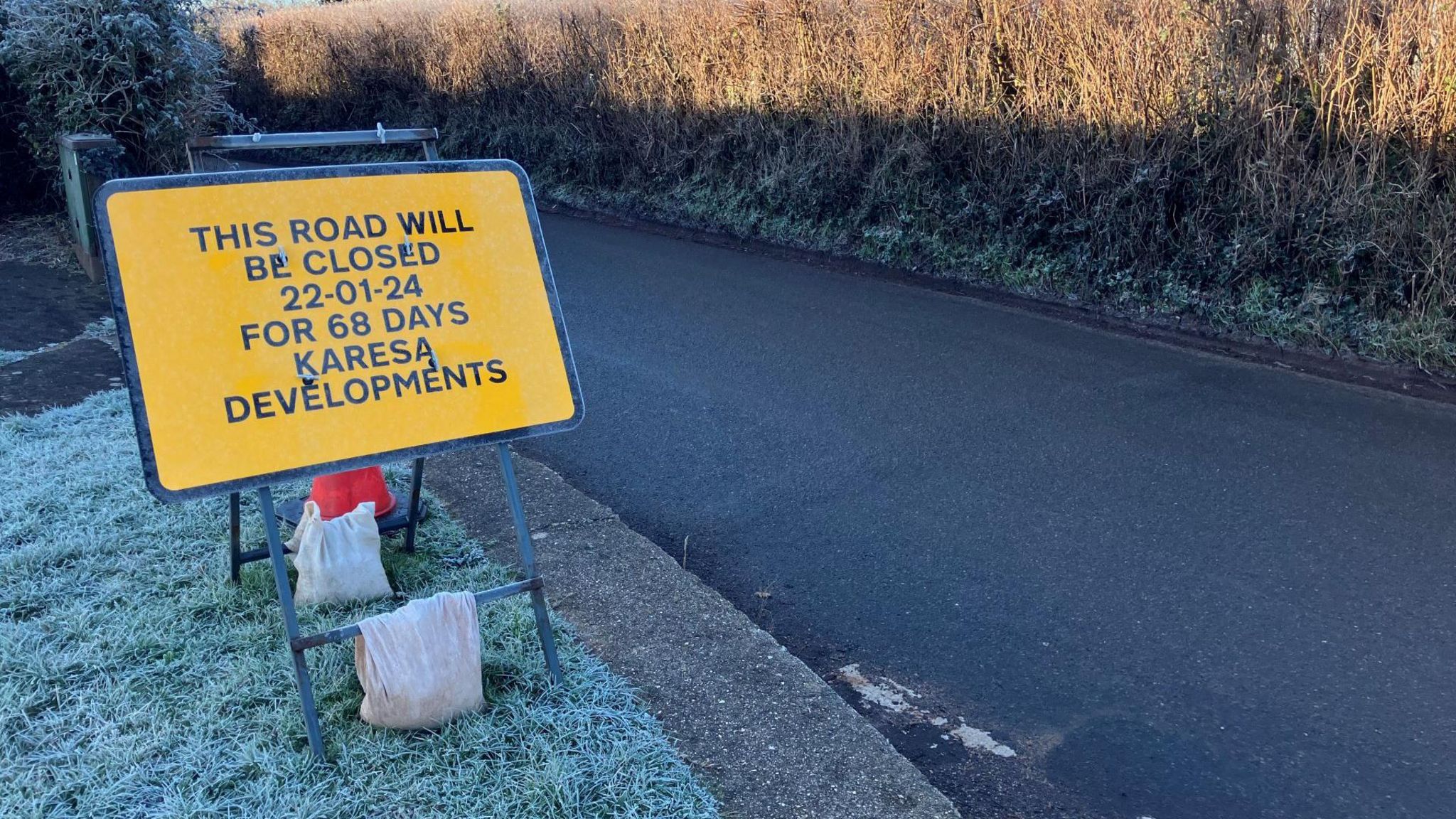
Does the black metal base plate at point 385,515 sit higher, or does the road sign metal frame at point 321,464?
the road sign metal frame at point 321,464

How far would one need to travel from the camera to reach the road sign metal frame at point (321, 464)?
117 inches

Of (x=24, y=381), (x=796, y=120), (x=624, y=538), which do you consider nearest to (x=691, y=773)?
(x=624, y=538)

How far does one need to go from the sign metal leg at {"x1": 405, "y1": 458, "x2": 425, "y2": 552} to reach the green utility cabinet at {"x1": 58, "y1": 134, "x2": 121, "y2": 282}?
6380 millimetres

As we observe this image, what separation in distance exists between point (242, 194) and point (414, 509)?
4.57 feet

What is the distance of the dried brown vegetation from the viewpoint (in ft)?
23.9

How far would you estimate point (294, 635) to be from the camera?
3090mm

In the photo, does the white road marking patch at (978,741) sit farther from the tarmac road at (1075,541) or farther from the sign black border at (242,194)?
the sign black border at (242,194)

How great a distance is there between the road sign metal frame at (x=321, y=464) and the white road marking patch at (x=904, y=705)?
1032mm

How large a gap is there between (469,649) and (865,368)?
14.4ft

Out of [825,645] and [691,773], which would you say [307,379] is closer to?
[691,773]

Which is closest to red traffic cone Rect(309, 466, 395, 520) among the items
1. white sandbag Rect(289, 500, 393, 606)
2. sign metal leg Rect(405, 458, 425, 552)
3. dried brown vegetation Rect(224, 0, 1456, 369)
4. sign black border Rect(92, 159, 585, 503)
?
sign metal leg Rect(405, 458, 425, 552)

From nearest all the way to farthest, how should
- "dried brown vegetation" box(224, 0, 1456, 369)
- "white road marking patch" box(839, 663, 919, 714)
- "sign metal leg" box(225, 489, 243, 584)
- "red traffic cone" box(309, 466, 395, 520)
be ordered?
"white road marking patch" box(839, 663, 919, 714) < "sign metal leg" box(225, 489, 243, 584) < "red traffic cone" box(309, 466, 395, 520) < "dried brown vegetation" box(224, 0, 1456, 369)

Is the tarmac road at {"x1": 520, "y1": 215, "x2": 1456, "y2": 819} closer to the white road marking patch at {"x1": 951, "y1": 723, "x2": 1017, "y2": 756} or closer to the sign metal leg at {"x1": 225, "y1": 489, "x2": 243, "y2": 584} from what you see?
the white road marking patch at {"x1": 951, "y1": 723, "x2": 1017, "y2": 756}

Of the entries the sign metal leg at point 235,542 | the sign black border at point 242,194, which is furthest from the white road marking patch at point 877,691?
the sign metal leg at point 235,542
